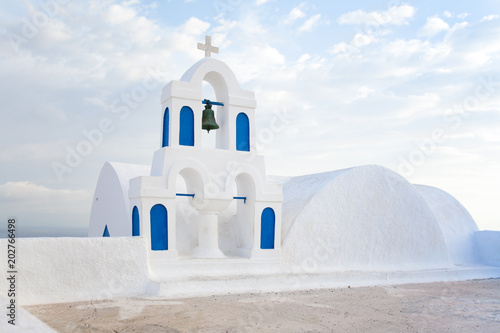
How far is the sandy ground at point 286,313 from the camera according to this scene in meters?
6.91

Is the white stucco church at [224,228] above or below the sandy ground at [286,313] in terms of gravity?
above

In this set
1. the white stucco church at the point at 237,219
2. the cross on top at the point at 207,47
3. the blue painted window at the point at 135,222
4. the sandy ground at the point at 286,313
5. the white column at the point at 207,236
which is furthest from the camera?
the cross on top at the point at 207,47

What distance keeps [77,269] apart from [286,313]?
396 cm

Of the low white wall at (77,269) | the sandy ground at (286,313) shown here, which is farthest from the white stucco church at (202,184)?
the sandy ground at (286,313)

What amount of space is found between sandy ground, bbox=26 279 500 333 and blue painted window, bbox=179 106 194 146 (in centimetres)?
363

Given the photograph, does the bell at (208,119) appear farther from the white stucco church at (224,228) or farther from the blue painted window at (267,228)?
the blue painted window at (267,228)

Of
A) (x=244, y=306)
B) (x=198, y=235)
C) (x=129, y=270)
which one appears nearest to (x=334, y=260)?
(x=198, y=235)

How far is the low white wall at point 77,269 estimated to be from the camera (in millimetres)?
8273

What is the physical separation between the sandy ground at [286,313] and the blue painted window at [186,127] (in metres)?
3.63

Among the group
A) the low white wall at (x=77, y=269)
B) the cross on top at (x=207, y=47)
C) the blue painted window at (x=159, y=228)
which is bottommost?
Answer: the low white wall at (x=77, y=269)

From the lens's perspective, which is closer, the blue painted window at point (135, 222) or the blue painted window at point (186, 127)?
the blue painted window at point (135, 222)

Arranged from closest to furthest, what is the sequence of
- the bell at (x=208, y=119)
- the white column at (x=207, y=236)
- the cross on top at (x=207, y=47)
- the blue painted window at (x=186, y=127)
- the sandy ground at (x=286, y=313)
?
the sandy ground at (x=286, y=313)
the blue painted window at (x=186, y=127)
the white column at (x=207, y=236)
the bell at (x=208, y=119)
the cross on top at (x=207, y=47)

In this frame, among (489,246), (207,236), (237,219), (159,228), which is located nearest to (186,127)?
(159,228)

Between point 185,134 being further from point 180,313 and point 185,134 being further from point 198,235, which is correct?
point 180,313
